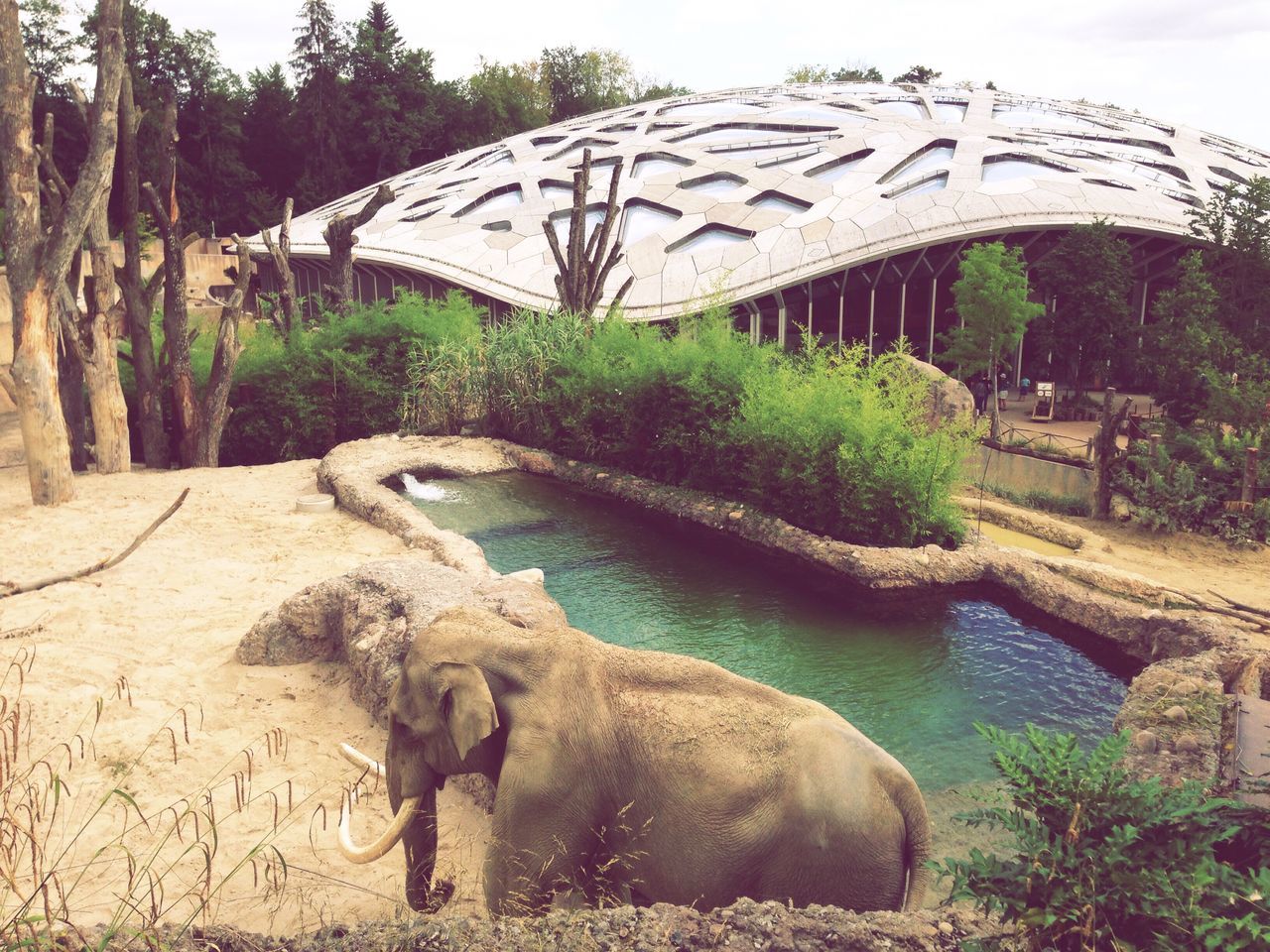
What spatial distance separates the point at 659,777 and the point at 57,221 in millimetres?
10100

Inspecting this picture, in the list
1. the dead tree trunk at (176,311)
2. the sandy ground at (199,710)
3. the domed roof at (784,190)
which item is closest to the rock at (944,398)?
the domed roof at (784,190)

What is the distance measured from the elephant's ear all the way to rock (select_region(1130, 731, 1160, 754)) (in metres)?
4.05

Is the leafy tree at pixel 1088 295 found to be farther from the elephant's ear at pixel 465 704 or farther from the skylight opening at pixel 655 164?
the elephant's ear at pixel 465 704

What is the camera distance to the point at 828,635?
27.9 ft

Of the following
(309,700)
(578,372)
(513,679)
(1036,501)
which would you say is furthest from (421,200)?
(513,679)

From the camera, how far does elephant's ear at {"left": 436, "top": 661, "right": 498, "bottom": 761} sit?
3469 millimetres

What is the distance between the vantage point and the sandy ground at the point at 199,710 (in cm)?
412

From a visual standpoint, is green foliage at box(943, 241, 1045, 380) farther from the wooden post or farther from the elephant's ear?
the elephant's ear

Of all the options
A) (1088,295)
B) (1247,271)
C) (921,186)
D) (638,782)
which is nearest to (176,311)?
(638,782)

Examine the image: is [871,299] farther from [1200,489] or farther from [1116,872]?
[1116,872]

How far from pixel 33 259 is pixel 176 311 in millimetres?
3368

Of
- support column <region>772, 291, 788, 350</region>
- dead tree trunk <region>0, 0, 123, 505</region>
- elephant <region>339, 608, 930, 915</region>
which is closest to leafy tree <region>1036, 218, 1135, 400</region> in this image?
support column <region>772, 291, 788, 350</region>

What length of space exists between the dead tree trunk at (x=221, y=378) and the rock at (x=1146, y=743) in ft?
39.9

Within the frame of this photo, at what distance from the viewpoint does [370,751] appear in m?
5.42
